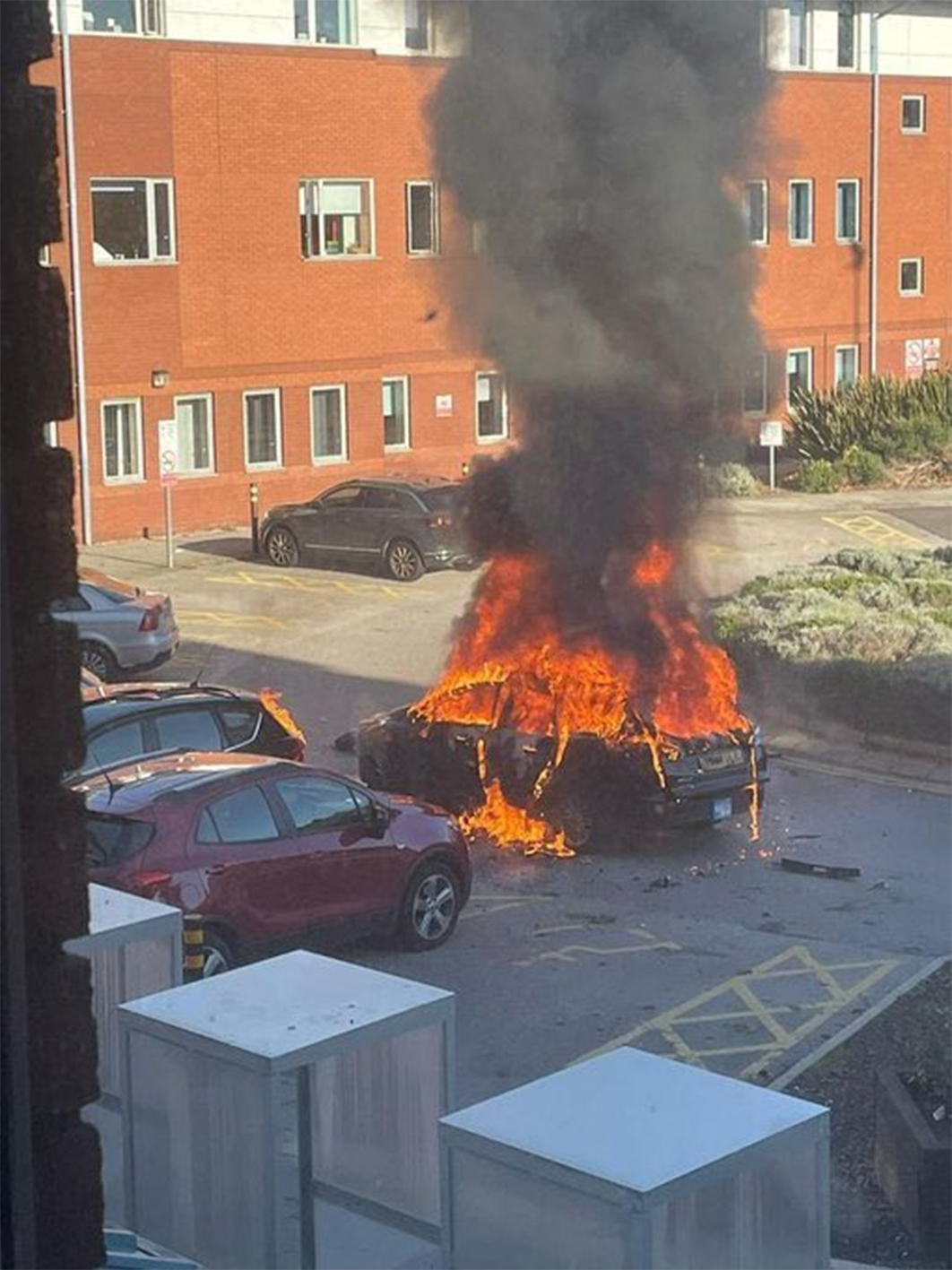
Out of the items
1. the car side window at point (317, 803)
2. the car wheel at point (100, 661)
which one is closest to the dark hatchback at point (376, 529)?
the car wheel at point (100, 661)

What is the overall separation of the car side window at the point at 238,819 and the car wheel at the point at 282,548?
47.2ft

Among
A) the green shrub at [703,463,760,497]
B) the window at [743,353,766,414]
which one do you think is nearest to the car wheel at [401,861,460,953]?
the green shrub at [703,463,760,497]

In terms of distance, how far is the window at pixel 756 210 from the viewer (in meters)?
19.1

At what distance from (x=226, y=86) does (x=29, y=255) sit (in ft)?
75.9

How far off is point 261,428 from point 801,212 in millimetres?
8408

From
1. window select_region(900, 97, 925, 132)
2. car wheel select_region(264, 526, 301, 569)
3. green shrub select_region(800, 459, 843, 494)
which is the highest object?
window select_region(900, 97, 925, 132)

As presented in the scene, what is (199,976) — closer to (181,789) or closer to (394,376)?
(181,789)

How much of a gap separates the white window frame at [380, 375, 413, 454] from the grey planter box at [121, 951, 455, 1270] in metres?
22.4

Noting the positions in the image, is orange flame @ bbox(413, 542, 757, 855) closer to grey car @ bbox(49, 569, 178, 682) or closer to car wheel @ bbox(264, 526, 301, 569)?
grey car @ bbox(49, 569, 178, 682)

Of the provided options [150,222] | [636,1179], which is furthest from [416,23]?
[636,1179]

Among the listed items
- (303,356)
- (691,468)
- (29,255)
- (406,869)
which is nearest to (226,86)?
(303,356)

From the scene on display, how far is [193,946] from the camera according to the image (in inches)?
398

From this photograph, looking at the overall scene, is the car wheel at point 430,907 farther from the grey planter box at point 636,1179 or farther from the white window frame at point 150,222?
the white window frame at point 150,222

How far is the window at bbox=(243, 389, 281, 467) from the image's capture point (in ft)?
91.9
